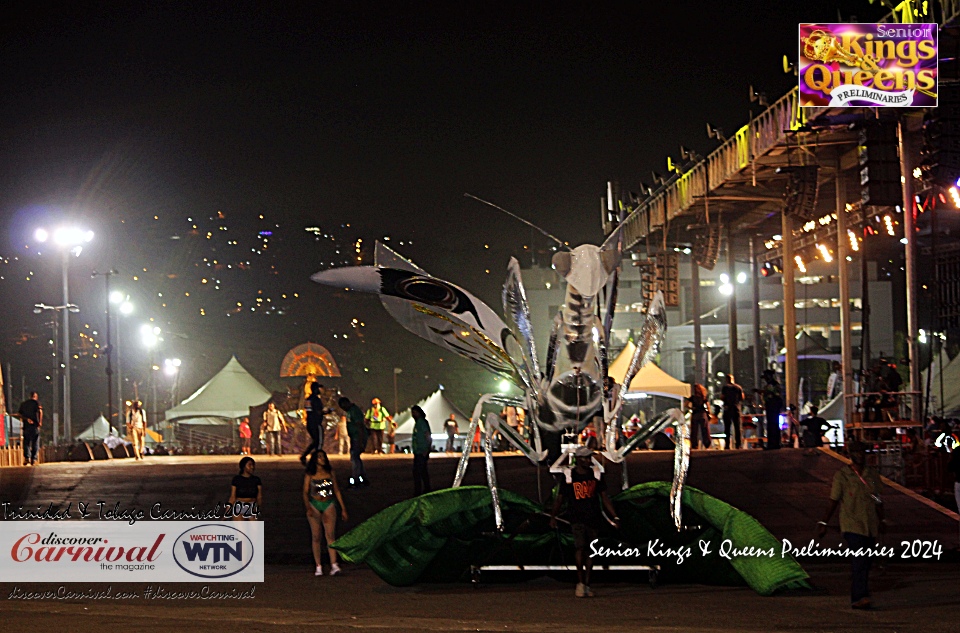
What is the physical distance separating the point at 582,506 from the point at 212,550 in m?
3.89

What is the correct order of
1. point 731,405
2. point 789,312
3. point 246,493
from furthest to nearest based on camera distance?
point 789,312 < point 731,405 < point 246,493

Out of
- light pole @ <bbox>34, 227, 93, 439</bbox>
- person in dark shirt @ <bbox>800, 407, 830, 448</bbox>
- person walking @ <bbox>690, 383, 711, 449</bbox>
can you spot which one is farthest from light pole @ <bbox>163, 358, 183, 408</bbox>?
person in dark shirt @ <bbox>800, 407, 830, 448</bbox>

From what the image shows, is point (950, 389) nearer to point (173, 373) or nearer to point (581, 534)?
point (581, 534)

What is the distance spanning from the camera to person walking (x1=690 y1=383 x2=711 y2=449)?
73.3 ft

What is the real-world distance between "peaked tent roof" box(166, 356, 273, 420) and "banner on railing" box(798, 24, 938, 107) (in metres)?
22.1

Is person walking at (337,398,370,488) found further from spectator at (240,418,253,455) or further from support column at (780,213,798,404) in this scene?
support column at (780,213,798,404)

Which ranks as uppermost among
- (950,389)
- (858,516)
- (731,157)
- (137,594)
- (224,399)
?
(731,157)

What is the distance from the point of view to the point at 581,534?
10789 mm

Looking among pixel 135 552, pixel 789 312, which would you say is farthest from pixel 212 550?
pixel 789 312

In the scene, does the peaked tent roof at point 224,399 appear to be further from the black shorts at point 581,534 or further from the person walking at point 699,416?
the black shorts at point 581,534

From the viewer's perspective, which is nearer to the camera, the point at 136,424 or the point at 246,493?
the point at 246,493

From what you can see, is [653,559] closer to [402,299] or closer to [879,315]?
[402,299]

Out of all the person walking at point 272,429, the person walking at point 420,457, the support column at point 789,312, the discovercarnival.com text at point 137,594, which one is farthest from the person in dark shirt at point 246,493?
the support column at point 789,312

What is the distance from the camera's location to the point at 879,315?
2749 inches
